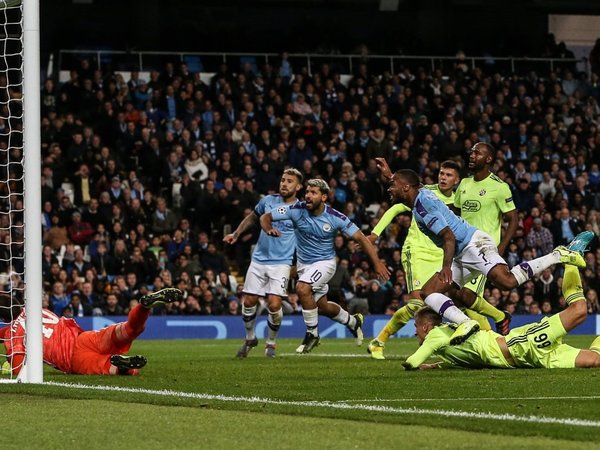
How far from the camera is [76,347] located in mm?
12828

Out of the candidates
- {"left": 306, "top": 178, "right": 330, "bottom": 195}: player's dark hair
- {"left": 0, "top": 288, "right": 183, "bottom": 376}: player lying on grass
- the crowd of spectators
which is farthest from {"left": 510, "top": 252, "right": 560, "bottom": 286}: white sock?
the crowd of spectators

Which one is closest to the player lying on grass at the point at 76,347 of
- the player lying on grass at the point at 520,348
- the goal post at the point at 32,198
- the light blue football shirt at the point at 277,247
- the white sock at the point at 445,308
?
the goal post at the point at 32,198

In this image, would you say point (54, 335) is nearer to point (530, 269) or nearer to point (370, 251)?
point (370, 251)

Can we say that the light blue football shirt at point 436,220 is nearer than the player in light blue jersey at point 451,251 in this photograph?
No

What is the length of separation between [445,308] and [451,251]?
58cm

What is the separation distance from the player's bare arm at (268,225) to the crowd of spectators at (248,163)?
28.8 ft

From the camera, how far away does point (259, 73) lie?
110ft

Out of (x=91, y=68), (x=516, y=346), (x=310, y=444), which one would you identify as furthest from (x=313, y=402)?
(x=91, y=68)

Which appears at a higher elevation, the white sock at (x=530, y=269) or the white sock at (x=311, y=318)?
the white sock at (x=530, y=269)

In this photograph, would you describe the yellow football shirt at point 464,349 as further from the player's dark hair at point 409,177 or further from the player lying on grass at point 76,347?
the player lying on grass at point 76,347

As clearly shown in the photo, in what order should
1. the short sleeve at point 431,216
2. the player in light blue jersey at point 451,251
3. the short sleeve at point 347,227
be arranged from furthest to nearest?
the short sleeve at point 347,227, the short sleeve at point 431,216, the player in light blue jersey at point 451,251

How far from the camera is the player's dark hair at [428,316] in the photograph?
1423 cm

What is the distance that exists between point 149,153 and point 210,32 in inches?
354

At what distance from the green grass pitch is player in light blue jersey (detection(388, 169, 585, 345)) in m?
0.94
